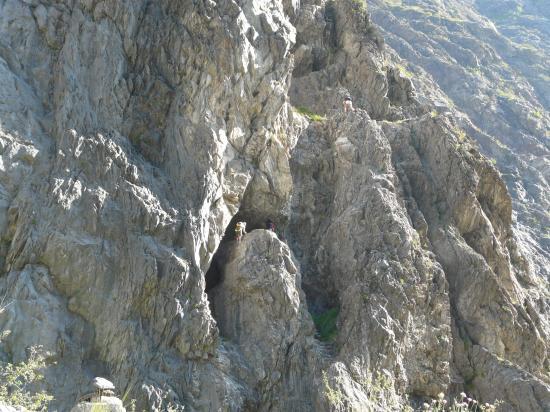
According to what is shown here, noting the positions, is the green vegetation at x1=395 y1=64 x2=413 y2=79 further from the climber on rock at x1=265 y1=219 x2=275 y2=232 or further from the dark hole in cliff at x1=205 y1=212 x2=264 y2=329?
the dark hole in cliff at x1=205 y1=212 x2=264 y2=329

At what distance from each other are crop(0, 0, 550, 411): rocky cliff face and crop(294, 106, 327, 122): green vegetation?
1.53 ft

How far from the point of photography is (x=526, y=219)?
2271 inches

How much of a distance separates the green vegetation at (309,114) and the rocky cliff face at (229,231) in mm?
467

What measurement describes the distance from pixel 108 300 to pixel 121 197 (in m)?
3.47

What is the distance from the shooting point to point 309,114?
3553cm

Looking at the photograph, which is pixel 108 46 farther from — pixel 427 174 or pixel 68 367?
pixel 427 174

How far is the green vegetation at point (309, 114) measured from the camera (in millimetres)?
34219

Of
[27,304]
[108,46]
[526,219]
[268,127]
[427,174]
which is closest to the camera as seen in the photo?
[27,304]

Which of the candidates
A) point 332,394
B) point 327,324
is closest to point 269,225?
point 327,324

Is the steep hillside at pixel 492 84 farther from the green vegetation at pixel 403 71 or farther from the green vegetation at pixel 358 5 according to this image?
the green vegetation at pixel 358 5

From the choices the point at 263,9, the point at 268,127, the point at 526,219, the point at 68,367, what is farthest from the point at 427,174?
the point at 526,219

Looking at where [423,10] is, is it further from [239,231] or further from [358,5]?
[239,231]

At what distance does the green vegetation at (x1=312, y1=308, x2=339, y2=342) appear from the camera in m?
25.4

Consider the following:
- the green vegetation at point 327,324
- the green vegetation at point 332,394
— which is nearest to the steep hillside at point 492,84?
the green vegetation at point 327,324
